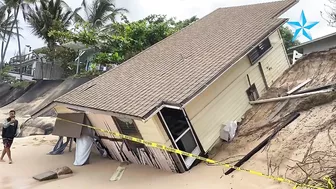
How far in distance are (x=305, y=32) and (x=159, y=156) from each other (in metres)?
10.2

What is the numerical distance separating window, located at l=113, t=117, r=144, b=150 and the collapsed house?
0.12 feet

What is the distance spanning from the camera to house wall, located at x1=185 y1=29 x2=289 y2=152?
33.2ft

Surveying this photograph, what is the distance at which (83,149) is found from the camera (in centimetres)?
1243

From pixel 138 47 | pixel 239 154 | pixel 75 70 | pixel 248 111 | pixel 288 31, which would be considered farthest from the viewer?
pixel 288 31

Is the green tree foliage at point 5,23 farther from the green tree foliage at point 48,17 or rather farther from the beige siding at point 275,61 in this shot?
the beige siding at point 275,61

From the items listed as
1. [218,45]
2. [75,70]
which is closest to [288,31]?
[75,70]

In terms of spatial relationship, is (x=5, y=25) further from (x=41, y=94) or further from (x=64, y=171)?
(x=64, y=171)

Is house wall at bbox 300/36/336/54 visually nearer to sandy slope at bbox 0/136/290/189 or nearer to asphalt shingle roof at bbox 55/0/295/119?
asphalt shingle roof at bbox 55/0/295/119

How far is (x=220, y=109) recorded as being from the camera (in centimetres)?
1092

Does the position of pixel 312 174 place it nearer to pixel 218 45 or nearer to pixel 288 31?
pixel 218 45

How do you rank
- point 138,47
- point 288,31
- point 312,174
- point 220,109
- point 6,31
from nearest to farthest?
point 312,174
point 220,109
point 138,47
point 288,31
point 6,31

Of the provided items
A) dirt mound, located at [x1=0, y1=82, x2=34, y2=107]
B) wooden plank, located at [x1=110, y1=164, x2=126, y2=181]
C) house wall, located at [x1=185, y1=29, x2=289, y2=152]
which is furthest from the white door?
dirt mound, located at [x1=0, y1=82, x2=34, y2=107]

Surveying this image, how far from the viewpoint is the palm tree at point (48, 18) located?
1281 inches

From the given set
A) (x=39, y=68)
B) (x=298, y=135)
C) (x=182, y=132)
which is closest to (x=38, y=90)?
(x=39, y=68)
